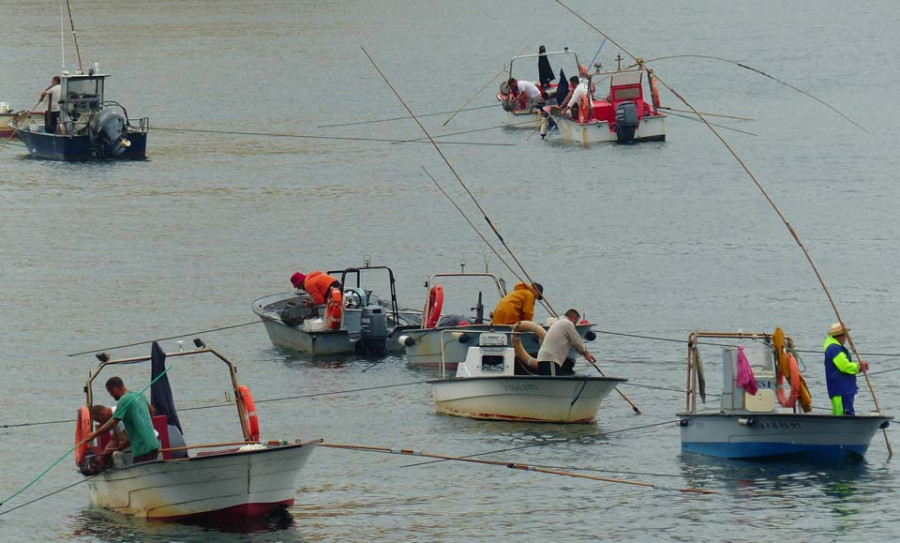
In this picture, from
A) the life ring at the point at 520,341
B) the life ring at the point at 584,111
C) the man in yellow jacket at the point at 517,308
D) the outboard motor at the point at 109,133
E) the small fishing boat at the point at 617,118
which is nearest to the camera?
the life ring at the point at 520,341

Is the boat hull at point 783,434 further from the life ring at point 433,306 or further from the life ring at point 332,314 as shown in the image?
the life ring at point 332,314

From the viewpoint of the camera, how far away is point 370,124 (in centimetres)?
7006

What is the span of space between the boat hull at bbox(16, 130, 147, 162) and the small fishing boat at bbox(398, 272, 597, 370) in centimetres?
2997

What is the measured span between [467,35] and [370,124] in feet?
162

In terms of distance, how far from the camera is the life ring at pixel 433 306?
29922 millimetres

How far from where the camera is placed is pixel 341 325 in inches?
1214

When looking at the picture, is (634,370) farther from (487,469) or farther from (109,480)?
(109,480)

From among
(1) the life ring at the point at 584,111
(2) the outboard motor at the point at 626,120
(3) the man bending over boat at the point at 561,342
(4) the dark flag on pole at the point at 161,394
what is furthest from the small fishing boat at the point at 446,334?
(1) the life ring at the point at 584,111

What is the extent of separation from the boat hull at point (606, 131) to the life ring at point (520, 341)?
35533 millimetres

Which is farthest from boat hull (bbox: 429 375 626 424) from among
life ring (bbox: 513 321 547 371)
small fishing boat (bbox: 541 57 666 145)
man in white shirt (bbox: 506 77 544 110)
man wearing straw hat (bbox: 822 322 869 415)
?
man in white shirt (bbox: 506 77 544 110)

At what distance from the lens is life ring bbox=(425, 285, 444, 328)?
29.9 meters

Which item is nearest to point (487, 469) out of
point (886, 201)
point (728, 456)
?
point (728, 456)

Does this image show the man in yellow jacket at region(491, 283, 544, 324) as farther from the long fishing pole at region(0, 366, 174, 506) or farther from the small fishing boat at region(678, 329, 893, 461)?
the long fishing pole at region(0, 366, 174, 506)

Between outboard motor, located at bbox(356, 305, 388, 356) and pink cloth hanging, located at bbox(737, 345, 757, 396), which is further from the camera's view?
outboard motor, located at bbox(356, 305, 388, 356)
